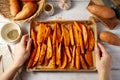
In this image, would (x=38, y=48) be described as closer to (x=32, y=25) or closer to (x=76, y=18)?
(x=32, y=25)

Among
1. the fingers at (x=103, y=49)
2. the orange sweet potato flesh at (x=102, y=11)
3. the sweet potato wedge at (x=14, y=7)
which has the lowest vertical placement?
the fingers at (x=103, y=49)

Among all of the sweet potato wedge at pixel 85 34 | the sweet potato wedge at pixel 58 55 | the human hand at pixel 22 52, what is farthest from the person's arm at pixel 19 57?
the sweet potato wedge at pixel 85 34

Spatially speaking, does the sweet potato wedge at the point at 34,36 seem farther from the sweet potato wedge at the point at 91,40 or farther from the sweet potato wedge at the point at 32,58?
the sweet potato wedge at the point at 91,40

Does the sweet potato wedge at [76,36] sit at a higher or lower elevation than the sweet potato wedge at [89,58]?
higher

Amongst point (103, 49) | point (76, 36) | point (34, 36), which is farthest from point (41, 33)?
point (103, 49)

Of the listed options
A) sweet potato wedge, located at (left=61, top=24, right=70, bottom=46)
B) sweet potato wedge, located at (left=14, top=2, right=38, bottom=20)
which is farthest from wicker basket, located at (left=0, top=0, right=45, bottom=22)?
sweet potato wedge, located at (left=61, top=24, right=70, bottom=46)

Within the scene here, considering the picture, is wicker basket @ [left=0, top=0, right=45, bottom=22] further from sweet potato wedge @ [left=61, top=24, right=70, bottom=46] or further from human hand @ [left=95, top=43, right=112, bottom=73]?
human hand @ [left=95, top=43, right=112, bottom=73]
